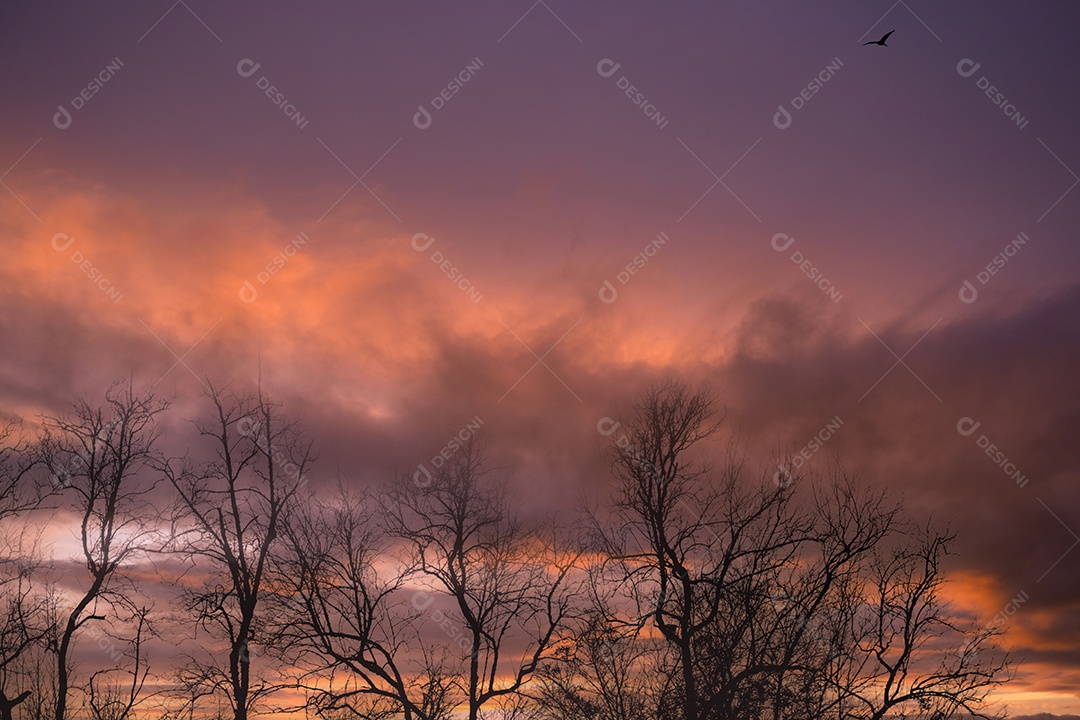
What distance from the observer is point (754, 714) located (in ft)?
74.9

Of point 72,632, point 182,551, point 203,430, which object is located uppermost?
point 203,430

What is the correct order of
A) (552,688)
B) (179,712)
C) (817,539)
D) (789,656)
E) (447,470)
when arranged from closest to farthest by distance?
(789,656)
(817,539)
(179,712)
(552,688)
(447,470)

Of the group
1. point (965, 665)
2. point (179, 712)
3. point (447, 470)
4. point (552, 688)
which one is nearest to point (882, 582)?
point (965, 665)

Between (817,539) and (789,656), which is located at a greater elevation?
(817,539)

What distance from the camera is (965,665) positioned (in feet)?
82.4

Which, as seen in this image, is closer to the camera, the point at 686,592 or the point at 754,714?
the point at 754,714

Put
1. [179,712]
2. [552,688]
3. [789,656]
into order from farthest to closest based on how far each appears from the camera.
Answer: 1. [552,688]
2. [179,712]
3. [789,656]

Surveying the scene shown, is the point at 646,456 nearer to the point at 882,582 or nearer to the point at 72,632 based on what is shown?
the point at 882,582

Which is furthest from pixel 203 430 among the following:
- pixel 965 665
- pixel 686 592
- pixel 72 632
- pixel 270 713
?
A: pixel 965 665

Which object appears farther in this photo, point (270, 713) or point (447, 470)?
point (447, 470)

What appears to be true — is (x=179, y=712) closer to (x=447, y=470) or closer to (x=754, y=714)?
(x=447, y=470)

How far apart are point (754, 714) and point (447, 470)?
14.1 m

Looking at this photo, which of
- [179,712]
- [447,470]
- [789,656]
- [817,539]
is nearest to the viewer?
[789,656]

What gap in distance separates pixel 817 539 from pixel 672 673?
549 cm
